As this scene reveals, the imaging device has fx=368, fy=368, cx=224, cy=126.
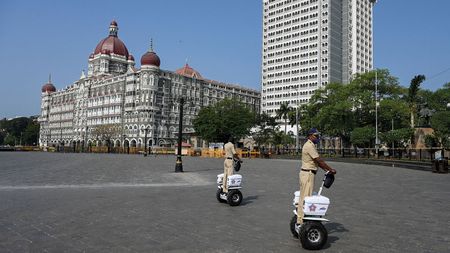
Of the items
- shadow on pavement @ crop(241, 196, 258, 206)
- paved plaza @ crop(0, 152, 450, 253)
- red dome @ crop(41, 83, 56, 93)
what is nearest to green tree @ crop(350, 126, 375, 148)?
paved plaza @ crop(0, 152, 450, 253)

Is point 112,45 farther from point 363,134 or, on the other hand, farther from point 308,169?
point 308,169

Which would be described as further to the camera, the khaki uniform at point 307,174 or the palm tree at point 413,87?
the palm tree at point 413,87

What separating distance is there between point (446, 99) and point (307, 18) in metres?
63.5

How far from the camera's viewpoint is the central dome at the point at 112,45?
12414 cm

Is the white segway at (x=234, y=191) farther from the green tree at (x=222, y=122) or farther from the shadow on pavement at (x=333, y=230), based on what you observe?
the green tree at (x=222, y=122)

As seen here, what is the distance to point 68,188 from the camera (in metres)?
12.7

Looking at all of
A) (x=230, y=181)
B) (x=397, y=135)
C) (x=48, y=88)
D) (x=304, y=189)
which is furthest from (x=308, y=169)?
(x=48, y=88)

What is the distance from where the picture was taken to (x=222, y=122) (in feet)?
228

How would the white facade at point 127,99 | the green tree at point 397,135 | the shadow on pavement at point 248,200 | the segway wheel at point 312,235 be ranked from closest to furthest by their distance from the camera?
the segway wheel at point 312,235 → the shadow on pavement at point 248,200 → the green tree at point 397,135 → the white facade at point 127,99

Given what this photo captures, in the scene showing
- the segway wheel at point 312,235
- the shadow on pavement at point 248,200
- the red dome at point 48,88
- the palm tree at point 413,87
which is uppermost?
the red dome at point 48,88

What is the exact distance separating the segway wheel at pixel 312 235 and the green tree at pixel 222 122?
62524 millimetres

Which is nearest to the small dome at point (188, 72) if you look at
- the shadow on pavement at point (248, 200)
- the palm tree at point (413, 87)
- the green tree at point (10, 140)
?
the palm tree at point (413, 87)

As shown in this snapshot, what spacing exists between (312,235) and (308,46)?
12968 centimetres

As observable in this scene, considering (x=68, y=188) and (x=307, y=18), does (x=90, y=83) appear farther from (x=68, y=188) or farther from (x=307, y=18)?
(x=68, y=188)
